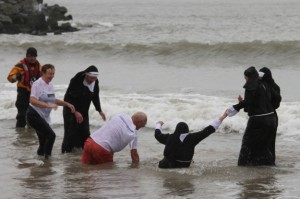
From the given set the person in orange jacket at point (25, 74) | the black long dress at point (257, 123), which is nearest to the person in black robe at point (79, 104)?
the person in orange jacket at point (25, 74)

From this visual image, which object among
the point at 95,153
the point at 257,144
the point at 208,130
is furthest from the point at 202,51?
the point at 208,130

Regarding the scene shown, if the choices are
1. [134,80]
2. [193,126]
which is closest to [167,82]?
[134,80]

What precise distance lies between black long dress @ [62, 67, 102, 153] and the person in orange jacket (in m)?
1.80

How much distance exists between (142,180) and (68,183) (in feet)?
2.86

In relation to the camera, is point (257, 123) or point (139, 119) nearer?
point (139, 119)

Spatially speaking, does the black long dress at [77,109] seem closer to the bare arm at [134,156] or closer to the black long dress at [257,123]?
the bare arm at [134,156]

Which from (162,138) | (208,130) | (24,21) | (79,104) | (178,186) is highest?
(24,21)

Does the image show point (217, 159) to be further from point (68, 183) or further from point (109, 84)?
point (109, 84)

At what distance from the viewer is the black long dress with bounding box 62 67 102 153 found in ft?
31.2

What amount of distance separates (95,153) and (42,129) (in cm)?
97

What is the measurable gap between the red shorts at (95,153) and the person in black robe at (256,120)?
170 centimetres

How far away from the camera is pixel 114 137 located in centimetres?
852

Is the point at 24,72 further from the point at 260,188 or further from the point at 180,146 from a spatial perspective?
the point at 260,188

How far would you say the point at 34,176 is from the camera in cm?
824
